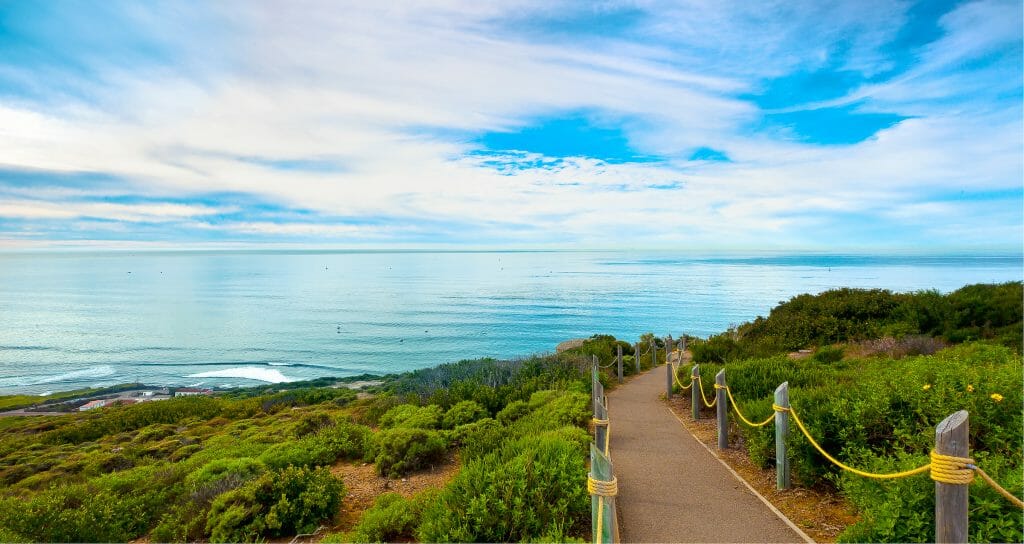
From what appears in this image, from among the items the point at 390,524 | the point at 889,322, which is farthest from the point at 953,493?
the point at 889,322

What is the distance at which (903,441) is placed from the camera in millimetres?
5230

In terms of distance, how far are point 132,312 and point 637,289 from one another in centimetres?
6541

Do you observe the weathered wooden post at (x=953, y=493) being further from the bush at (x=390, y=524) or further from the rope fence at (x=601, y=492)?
the bush at (x=390, y=524)

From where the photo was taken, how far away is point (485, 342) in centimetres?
4034

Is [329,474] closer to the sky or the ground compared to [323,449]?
closer to the sky

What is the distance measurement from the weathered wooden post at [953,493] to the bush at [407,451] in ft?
21.3

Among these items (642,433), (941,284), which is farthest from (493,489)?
(941,284)

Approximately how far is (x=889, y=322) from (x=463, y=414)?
15.4 metres

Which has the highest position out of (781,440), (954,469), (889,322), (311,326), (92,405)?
(954,469)

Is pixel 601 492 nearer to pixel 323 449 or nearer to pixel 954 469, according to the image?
pixel 954 469

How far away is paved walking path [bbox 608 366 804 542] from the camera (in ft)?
16.2

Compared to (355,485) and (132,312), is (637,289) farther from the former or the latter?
(355,485)

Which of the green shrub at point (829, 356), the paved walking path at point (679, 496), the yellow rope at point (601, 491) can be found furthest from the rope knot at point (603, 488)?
the green shrub at point (829, 356)

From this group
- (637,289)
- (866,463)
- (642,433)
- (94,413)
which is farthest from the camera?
(637,289)
